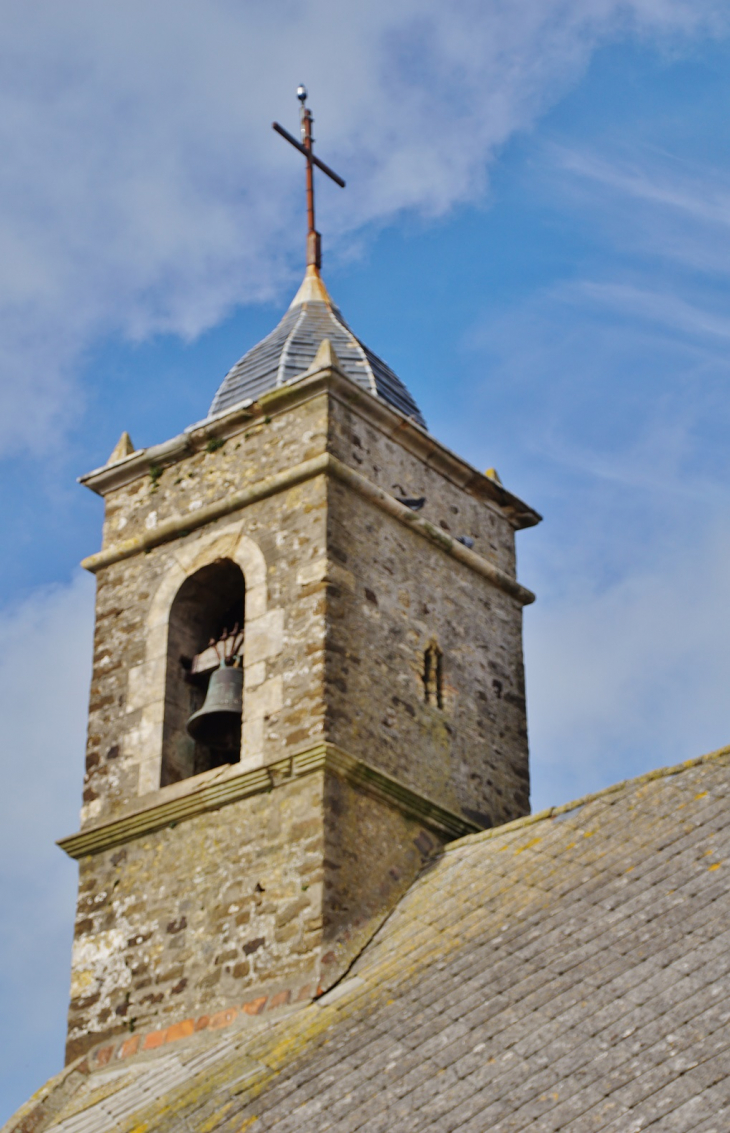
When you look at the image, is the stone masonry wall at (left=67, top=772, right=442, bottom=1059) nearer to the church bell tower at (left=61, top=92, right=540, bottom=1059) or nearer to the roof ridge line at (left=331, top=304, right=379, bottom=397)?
the church bell tower at (left=61, top=92, right=540, bottom=1059)

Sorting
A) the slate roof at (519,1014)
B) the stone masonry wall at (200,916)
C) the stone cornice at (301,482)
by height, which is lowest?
the slate roof at (519,1014)

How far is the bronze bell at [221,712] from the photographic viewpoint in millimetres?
13055

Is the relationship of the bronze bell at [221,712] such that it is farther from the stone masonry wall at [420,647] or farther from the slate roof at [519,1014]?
the slate roof at [519,1014]

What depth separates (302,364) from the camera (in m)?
14.8

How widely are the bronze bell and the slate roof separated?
188cm

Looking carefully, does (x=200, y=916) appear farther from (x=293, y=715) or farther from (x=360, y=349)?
(x=360, y=349)

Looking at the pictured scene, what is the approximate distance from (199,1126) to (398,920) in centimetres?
226

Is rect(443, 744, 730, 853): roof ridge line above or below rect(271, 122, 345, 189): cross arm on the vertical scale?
below

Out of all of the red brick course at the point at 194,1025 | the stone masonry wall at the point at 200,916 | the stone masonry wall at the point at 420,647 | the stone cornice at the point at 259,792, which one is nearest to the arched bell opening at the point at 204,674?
the stone cornice at the point at 259,792

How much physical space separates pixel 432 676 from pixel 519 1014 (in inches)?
168

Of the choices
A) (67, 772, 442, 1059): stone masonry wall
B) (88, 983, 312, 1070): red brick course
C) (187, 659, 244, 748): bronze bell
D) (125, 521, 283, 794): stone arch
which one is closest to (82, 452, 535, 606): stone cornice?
(125, 521, 283, 794): stone arch

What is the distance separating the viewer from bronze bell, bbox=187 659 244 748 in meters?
13.1

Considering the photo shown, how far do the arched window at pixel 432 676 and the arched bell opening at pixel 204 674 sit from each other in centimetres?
133

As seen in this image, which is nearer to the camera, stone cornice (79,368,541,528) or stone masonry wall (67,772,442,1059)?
stone masonry wall (67,772,442,1059)
